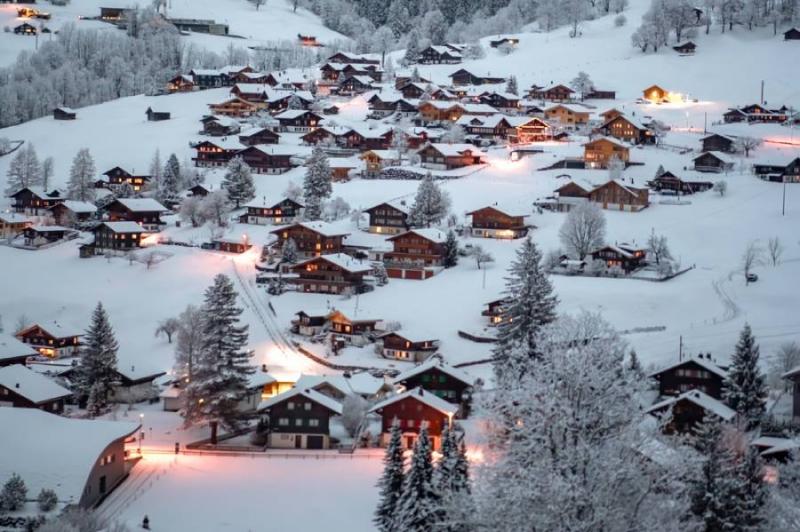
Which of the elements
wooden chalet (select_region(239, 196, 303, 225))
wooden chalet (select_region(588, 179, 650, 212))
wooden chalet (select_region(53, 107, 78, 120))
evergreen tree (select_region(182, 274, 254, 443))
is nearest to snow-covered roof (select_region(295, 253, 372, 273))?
wooden chalet (select_region(239, 196, 303, 225))

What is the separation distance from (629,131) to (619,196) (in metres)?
14.2

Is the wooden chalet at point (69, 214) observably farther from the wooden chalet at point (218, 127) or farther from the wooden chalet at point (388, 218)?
the wooden chalet at point (218, 127)

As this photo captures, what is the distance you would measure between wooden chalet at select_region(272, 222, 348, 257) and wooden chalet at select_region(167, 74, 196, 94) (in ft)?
139

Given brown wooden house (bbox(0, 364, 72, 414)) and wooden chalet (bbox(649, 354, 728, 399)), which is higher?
wooden chalet (bbox(649, 354, 728, 399))

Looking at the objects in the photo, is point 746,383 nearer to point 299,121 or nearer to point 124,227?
point 124,227

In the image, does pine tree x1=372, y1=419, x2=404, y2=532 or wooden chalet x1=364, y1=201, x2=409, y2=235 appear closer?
pine tree x1=372, y1=419, x2=404, y2=532

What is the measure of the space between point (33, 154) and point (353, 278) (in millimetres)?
30716

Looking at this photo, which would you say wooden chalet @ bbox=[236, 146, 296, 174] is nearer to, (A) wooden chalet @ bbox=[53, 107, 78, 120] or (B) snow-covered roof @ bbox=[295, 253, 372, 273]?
(B) snow-covered roof @ bbox=[295, 253, 372, 273]

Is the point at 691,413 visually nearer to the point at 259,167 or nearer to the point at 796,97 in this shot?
the point at 259,167

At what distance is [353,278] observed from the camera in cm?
4528

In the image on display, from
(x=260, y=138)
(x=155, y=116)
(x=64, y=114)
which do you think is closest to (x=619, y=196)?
→ (x=260, y=138)

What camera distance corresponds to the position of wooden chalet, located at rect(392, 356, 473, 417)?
106ft

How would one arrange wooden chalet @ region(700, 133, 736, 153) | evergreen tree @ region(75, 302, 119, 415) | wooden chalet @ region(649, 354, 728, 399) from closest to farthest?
1. wooden chalet @ region(649, 354, 728, 399)
2. evergreen tree @ region(75, 302, 119, 415)
3. wooden chalet @ region(700, 133, 736, 153)

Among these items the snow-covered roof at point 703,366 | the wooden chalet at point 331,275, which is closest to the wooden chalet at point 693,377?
the snow-covered roof at point 703,366
